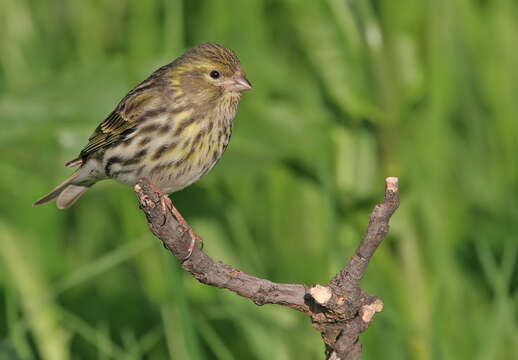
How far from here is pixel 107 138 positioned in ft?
12.8

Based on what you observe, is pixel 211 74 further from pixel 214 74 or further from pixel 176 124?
pixel 176 124

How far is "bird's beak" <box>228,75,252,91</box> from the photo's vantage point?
360 centimetres

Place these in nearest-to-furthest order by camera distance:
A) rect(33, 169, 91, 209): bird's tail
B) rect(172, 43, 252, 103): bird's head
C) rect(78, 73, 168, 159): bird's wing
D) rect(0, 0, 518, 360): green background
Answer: rect(172, 43, 252, 103): bird's head → rect(78, 73, 168, 159): bird's wing → rect(33, 169, 91, 209): bird's tail → rect(0, 0, 518, 360): green background

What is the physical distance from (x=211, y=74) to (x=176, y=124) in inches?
10.0

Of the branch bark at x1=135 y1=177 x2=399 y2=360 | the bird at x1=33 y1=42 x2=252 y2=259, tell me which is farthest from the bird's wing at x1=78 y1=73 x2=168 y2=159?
the branch bark at x1=135 y1=177 x2=399 y2=360

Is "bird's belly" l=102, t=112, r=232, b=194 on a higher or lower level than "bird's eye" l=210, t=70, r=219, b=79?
lower

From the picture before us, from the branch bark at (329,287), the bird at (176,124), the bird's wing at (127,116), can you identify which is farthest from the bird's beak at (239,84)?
the branch bark at (329,287)

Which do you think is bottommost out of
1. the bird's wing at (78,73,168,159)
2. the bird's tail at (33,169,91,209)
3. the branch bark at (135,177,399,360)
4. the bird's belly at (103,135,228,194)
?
the branch bark at (135,177,399,360)

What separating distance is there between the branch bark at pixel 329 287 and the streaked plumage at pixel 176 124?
2.53 feet

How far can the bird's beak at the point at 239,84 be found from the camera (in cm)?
360

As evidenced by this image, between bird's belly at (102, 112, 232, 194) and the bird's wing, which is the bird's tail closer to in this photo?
the bird's wing

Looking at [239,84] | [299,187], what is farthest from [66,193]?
[299,187]

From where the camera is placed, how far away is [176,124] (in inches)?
144

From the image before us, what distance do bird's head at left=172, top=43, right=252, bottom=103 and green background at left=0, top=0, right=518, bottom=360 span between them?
0.94 ft
